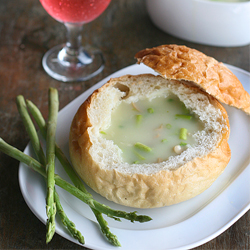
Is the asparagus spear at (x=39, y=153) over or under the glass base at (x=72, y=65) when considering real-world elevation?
over

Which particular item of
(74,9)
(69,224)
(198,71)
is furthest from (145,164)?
(74,9)

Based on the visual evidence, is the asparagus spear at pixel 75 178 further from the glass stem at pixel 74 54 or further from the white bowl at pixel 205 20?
the white bowl at pixel 205 20

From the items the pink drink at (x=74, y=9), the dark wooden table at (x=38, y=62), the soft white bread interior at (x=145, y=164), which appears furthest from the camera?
the pink drink at (x=74, y=9)

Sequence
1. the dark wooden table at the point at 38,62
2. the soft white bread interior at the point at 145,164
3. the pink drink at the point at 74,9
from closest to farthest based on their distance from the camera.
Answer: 1. the soft white bread interior at the point at 145,164
2. the dark wooden table at the point at 38,62
3. the pink drink at the point at 74,9

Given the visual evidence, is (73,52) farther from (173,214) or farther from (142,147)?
(173,214)

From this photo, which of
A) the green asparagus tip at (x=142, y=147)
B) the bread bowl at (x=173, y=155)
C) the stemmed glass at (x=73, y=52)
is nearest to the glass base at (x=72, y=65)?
the stemmed glass at (x=73, y=52)

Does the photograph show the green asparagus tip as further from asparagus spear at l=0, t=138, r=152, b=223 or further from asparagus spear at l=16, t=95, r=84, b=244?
asparagus spear at l=16, t=95, r=84, b=244

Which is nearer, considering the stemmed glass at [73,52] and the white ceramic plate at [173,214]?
the white ceramic plate at [173,214]

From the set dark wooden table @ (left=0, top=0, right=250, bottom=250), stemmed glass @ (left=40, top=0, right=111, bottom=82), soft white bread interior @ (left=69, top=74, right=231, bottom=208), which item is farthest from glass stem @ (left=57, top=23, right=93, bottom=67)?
soft white bread interior @ (left=69, top=74, right=231, bottom=208)
